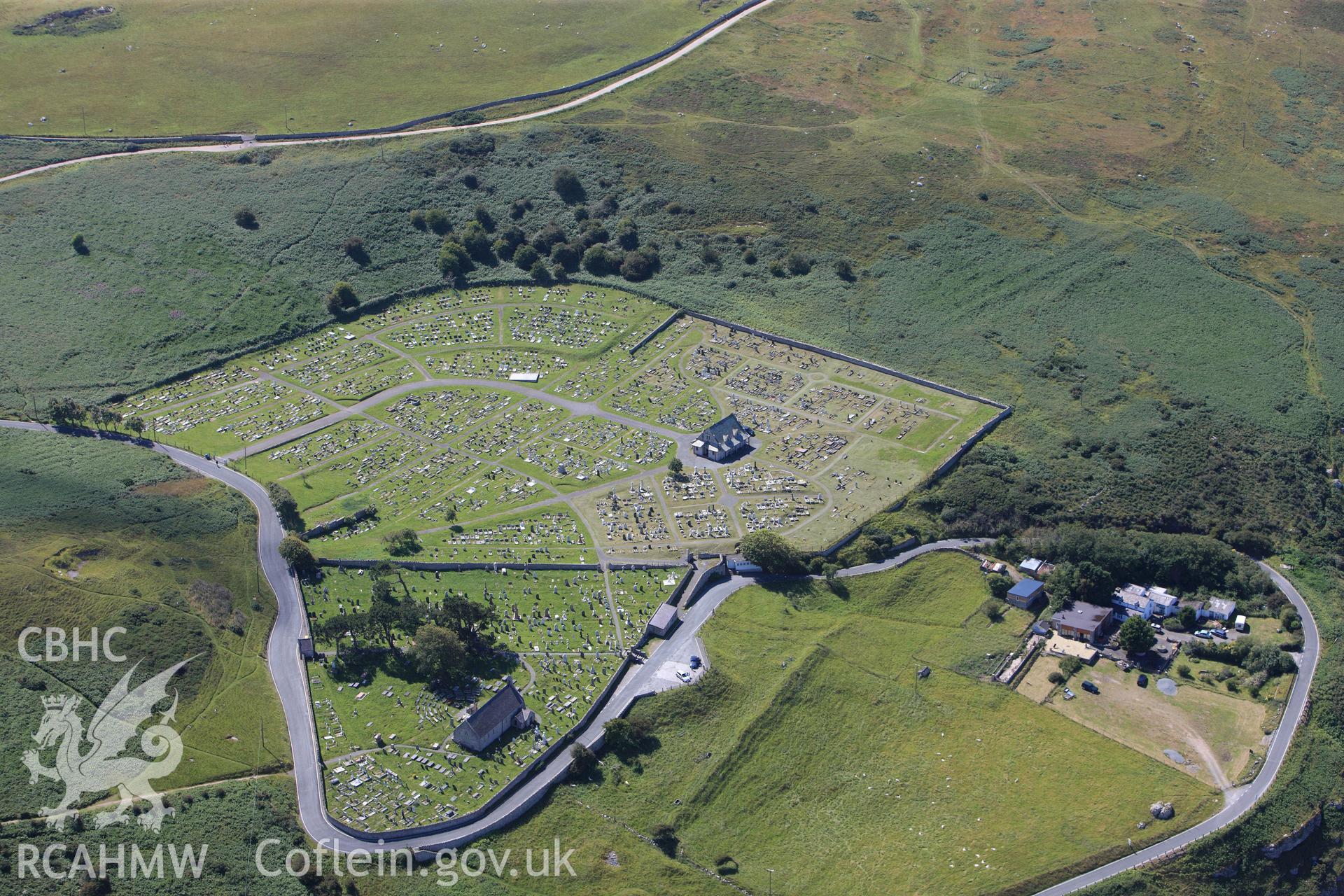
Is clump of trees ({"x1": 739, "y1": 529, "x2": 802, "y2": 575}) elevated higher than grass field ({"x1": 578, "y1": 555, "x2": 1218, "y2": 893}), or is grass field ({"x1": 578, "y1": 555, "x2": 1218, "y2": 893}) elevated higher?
clump of trees ({"x1": 739, "y1": 529, "x2": 802, "y2": 575})

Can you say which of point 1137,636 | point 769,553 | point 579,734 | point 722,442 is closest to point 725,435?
point 722,442

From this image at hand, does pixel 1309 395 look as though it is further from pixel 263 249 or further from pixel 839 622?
pixel 263 249

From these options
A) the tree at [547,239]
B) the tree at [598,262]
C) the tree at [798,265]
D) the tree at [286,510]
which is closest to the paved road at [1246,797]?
the tree at [286,510]

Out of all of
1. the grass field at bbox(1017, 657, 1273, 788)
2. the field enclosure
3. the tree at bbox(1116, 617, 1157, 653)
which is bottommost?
the grass field at bbox(1017, 657, 1273, 788)

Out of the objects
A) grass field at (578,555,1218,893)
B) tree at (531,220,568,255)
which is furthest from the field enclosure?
grass field at (578,555,1218,893)

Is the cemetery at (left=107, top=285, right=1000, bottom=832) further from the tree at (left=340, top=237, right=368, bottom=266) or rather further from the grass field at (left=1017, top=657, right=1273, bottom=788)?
the grass field at (left=1017, top=657, right=1273, bottom=788)

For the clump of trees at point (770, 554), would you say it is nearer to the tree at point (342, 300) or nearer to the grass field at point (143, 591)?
the grass field at point (143, 591)
